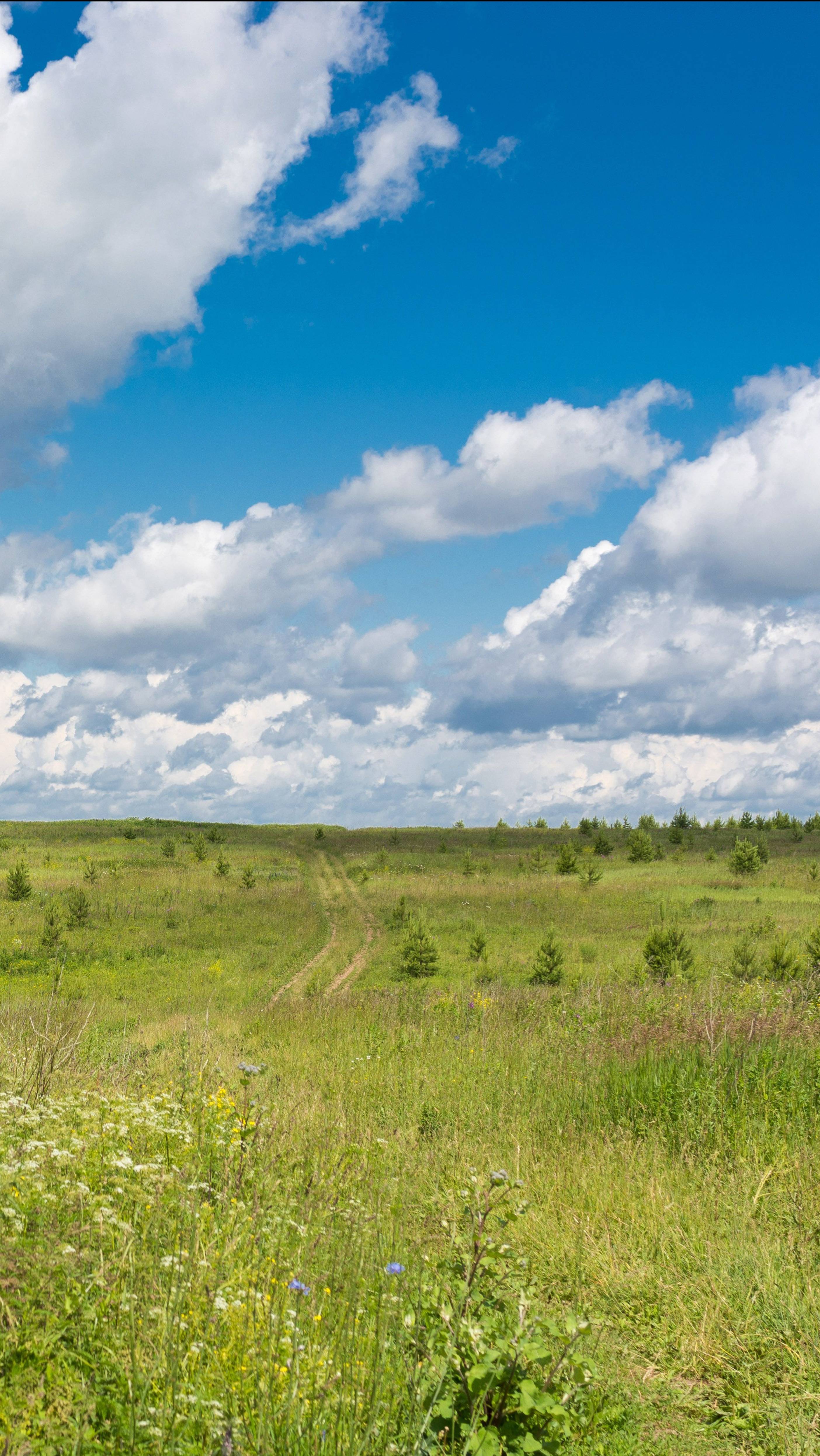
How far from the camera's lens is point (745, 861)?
139ft

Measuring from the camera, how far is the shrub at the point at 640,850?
52875mm

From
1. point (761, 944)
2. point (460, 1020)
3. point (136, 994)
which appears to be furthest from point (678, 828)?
point (460, 1020)

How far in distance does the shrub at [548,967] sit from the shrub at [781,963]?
4.90 m

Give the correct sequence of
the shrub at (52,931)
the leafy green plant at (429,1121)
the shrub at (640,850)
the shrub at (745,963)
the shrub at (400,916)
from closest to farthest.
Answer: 1. the leafy green plant at (429,1121)
2. the shrub at (745,963)
3. the shrub at (52,931)
4. the shrub at (400,916)
5. the shrub at (640,850)

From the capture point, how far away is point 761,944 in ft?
75.5

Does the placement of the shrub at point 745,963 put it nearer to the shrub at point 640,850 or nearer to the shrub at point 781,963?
the shrub at point 781,963

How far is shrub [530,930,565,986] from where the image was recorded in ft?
67.2

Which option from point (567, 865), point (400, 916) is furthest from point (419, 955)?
point (567, 865)

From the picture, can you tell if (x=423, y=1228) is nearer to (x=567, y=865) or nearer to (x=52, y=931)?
(x=52, y=931)

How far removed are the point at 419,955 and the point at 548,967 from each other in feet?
13.1

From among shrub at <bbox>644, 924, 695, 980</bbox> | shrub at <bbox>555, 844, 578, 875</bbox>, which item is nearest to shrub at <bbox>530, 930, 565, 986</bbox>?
shrub at <bbox>644, 924, 695, 980</bbox>

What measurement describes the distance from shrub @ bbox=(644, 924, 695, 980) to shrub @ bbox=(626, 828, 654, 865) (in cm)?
3319

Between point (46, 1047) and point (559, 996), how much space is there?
8.88 metres

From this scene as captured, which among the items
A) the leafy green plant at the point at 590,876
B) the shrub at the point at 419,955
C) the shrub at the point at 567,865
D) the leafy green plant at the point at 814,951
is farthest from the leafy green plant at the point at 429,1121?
the shrub at the point at 567,865
